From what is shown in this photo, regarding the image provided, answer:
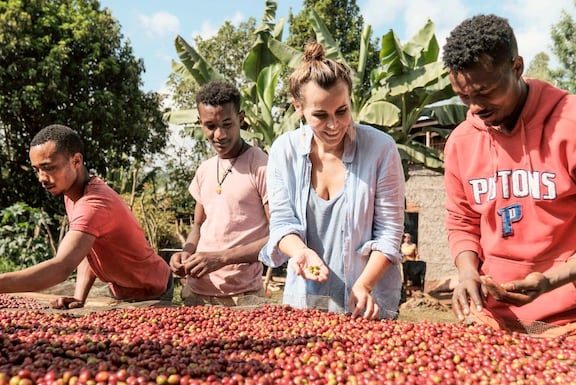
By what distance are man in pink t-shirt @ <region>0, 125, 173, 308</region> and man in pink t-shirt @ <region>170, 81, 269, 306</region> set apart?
0.82ft

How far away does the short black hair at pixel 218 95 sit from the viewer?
323cm

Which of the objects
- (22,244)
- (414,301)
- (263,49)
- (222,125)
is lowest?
(414,301)

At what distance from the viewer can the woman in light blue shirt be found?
224 cm

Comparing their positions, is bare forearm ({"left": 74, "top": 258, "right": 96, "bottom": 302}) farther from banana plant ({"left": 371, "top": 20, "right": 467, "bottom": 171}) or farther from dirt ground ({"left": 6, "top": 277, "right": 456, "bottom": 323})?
banana plant ({"left": 371, "top": 20, "right": 467, "bottom": 171})

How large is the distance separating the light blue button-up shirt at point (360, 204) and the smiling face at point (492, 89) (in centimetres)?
54

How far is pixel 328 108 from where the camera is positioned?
2.22 m

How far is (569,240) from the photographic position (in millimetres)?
1847

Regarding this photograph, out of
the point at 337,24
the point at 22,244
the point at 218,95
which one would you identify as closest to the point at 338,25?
the point at 337,24

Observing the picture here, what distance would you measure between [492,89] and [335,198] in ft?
2.68

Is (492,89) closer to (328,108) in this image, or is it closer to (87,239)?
(328,108)

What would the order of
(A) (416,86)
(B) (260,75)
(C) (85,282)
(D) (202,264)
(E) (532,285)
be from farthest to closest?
(B) (260,75) → (A) (416,86) → (C) (85,282) → (D) (202,264) → (E) (532,285)

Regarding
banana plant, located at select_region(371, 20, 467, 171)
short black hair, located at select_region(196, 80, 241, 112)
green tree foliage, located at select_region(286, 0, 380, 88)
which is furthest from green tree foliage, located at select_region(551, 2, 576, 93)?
short black hair, located at select_region(196, 80, 241, 112)

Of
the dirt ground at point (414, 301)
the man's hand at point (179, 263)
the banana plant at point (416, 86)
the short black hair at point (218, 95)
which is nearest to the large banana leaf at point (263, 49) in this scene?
the banana plant at point (416, 86)

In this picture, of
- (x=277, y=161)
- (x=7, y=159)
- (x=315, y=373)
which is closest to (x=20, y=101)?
(x=7, y=159)
